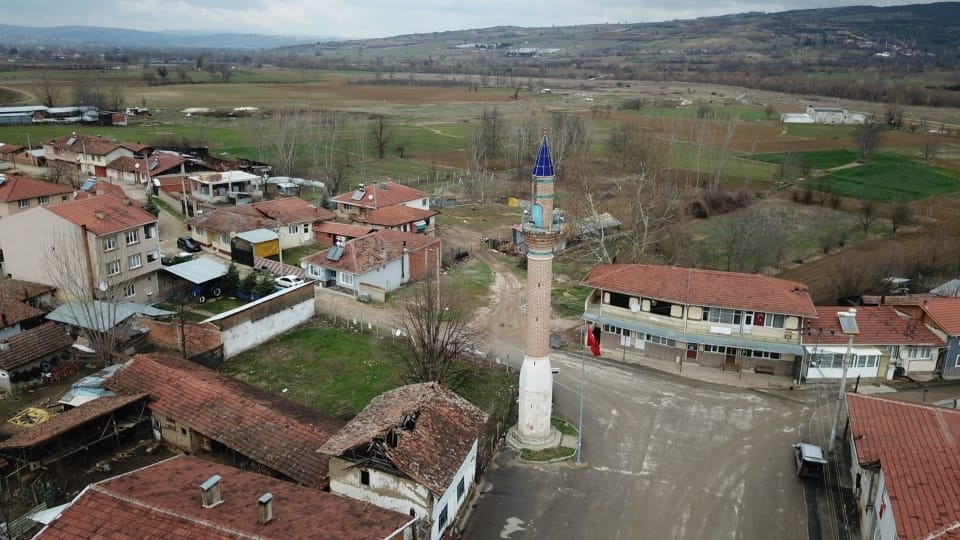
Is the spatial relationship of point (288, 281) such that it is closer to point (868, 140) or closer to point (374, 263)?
point (374, 263)

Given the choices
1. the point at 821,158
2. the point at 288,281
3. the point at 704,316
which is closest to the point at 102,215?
the point at 288,281

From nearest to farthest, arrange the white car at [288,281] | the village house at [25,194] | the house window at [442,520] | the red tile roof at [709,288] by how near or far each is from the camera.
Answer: the house window at [442,520] < the red tile roof at [709,288] < the white car at [288,281] < the village house at [25,194]

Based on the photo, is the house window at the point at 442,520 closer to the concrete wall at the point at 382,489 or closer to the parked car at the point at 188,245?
the concrete wall at the point at 382,489

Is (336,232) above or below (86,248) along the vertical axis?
below

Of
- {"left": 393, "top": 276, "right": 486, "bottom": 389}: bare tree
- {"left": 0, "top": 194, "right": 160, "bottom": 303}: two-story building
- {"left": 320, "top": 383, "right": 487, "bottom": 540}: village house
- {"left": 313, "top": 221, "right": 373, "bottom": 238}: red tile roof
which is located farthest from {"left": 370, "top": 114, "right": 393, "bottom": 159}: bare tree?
{"left": 320, "top": 383, "right": 487, "bottom": 540}: village house

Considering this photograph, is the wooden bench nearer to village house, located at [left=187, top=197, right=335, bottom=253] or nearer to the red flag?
the red flag

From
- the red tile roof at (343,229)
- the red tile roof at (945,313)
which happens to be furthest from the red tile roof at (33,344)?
the red tile roof at (945,313)

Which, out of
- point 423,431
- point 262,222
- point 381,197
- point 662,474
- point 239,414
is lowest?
point 662,474
